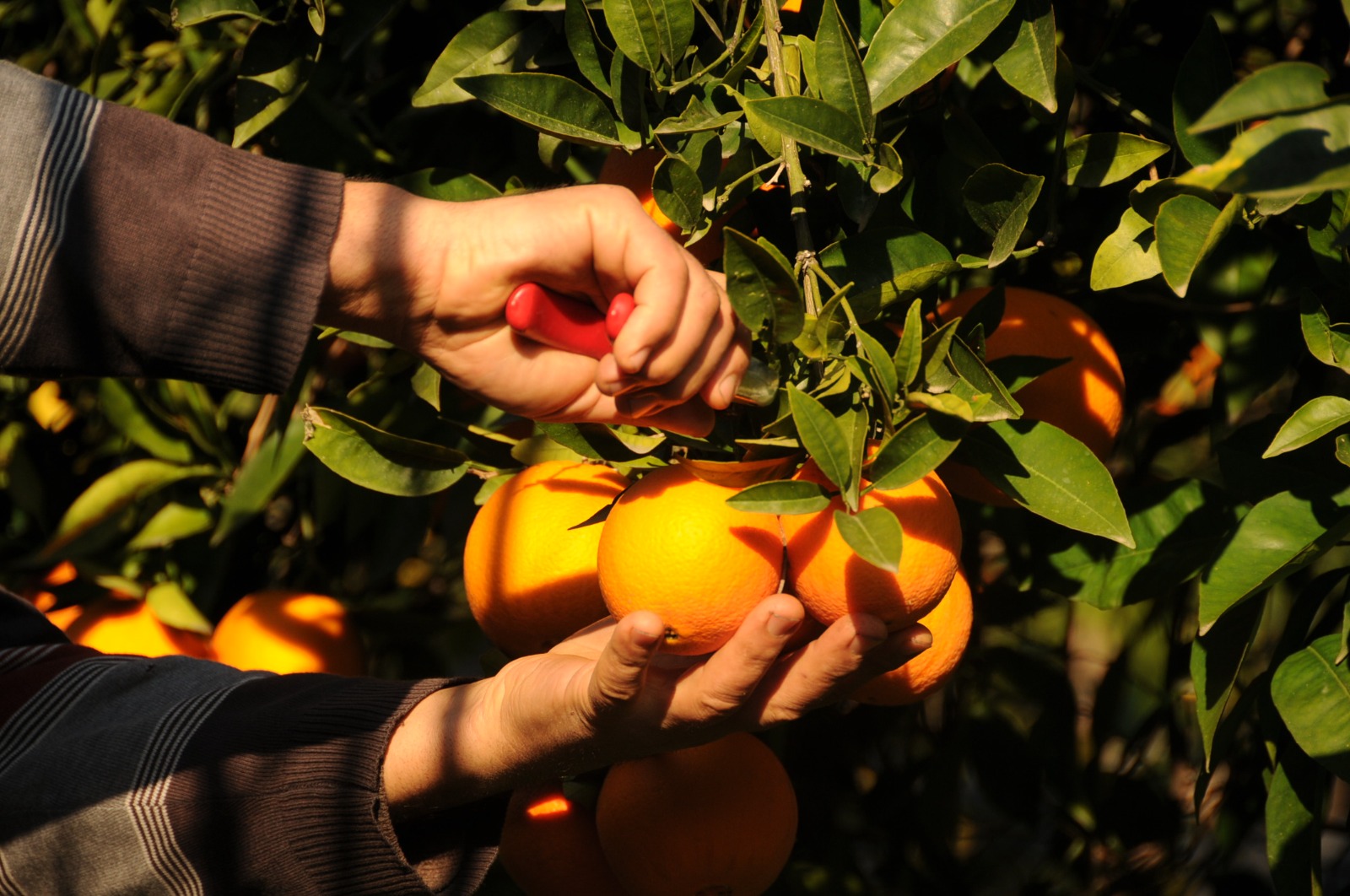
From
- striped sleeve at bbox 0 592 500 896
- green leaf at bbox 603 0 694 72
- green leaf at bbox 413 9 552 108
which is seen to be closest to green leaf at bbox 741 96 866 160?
green leaf at bbox 603 0 694 72

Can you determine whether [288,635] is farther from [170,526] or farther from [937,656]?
[937,656]

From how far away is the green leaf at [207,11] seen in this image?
101 centimetres

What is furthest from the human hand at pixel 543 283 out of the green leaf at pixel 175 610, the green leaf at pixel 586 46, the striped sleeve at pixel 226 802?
the green leaf at pixel 175 610

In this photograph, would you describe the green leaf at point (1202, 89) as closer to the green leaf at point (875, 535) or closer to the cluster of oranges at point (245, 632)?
the green leaf at point (875, 535)

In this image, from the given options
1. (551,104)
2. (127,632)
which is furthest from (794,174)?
(127,632)

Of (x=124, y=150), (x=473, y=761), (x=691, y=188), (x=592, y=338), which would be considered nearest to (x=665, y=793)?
(x=473, y=761)

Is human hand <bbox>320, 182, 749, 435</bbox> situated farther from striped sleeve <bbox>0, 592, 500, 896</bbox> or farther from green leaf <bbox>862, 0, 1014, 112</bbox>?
striped sleeve <bbox>0, 592, 500, 896</bbox>

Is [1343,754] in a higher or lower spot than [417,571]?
higher

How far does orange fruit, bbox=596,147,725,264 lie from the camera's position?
0.90m

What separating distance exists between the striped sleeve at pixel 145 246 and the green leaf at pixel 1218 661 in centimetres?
67

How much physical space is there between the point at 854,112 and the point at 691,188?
0.12 meters

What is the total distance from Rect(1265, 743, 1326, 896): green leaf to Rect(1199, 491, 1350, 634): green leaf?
0.18 meters

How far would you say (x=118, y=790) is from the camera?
3.14ft

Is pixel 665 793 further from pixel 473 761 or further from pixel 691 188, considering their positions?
pixel 691 188
